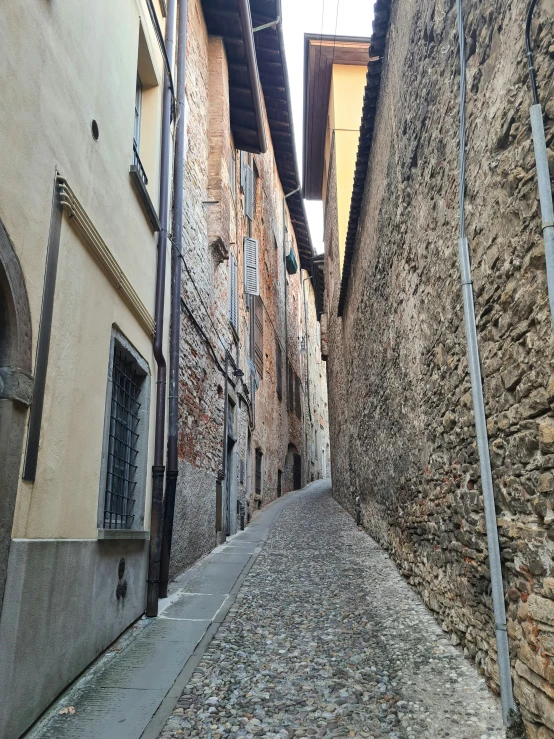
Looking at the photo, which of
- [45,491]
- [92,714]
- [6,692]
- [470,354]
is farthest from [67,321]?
Result: [470,354]

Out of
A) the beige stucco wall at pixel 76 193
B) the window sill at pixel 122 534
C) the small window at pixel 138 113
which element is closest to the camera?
the beige stucco wall at pixel 76 193

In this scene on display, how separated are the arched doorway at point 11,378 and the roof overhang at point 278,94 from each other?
9946 mm

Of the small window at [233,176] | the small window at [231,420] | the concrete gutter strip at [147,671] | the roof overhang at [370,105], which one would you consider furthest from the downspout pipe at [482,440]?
the small window at [233,176]

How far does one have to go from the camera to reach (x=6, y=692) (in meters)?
2.29

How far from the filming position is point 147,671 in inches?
130

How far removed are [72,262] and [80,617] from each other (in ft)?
A: 6.61

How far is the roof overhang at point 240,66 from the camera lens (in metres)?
8.16

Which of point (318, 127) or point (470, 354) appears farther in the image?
point (318, 127)

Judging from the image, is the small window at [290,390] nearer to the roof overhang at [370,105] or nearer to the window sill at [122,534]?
the roof overhang at [370,105]

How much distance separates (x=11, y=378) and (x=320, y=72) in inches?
549

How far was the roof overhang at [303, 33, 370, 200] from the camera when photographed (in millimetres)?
13367

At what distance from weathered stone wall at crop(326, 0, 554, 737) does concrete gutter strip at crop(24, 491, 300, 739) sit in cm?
171

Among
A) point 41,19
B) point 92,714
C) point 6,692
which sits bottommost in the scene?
point 92,714

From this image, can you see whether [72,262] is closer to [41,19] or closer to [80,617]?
[41,19]
